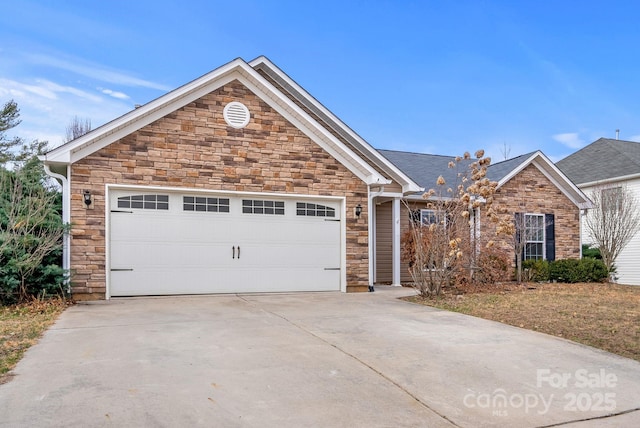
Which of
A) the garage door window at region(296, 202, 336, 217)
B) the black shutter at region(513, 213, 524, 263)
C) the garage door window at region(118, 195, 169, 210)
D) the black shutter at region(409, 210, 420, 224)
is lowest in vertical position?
the black shutter at region(513, 213, 524, 263)

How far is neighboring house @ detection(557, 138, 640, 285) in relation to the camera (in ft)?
66.0

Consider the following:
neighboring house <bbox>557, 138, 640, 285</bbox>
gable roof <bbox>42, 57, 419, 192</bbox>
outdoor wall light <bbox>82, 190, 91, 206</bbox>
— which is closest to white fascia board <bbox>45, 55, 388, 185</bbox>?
gable roof <bbox>42, 57, 419, 192</bbox>

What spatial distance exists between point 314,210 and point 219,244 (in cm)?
246

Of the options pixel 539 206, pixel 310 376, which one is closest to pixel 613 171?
pixel 539 206

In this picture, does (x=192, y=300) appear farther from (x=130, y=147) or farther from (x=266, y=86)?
(x=266, y=86)

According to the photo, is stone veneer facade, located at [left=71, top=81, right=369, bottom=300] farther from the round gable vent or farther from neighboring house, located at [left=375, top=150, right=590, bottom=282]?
neighboring house, located at [left=375, top=150, right=590, bottom=282]

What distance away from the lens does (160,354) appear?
17.6ft

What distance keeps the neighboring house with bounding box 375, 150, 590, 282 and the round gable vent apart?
6740mm

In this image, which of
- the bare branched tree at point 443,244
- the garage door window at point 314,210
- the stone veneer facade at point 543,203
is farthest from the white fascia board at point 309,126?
the stone veneer facade at point 543,203

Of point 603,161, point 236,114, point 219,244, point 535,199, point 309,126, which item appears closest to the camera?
point 219,244

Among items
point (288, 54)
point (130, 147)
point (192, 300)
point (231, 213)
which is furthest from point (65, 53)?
point (192, 300)

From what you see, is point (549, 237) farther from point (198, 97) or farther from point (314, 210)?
point (198, 97)

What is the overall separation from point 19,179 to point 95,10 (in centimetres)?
610

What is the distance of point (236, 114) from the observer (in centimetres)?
1109
